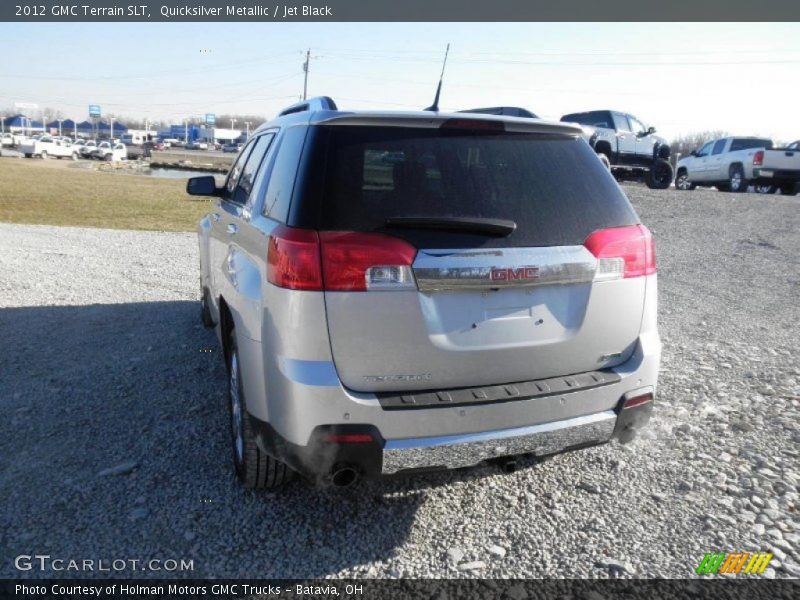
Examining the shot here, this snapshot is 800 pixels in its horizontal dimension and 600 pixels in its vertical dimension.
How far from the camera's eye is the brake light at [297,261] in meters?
2.54

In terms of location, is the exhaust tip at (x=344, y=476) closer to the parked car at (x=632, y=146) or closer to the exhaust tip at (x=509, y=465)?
the exhaust tip at (x=509, y=465)

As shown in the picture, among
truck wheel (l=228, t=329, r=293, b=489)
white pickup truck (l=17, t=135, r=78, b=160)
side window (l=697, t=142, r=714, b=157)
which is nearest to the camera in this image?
truck wheel (l=228, t=329, r=293, b=489)

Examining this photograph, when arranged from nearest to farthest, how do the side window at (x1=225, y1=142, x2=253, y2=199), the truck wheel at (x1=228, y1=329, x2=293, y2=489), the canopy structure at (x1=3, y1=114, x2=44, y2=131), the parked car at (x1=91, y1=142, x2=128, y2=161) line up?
the truck wheel at (x1=228, y1=329, x2=293, y2=489), the side window at (x1=225, y1=142, x2=253, y2=199), the parked car at (x1=91, y1=142, x2=128, y2=161), the canopy structure at (x1=3, y1=114, x2=44, y2=131)

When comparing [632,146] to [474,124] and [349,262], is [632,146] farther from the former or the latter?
[349,262]

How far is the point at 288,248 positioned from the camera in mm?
2604

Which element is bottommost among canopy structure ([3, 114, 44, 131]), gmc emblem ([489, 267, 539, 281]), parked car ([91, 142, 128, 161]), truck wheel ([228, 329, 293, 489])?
canopy structure ([3, 114, 44, 131])

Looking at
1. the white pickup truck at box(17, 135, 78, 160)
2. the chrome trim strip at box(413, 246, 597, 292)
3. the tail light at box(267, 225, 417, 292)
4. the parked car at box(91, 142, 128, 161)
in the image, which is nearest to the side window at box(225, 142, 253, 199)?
the tail light at box(267, 225, 417, 292)

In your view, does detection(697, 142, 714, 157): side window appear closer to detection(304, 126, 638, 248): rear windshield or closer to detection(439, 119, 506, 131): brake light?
detection(304, 126, 638, 248): rear windshield

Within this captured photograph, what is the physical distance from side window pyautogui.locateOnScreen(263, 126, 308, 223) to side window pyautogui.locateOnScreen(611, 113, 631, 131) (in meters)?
17.9

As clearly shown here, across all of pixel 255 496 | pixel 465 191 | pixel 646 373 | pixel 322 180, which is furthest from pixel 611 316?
pixel 255 496

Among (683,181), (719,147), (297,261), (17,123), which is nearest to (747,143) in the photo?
(719,147)

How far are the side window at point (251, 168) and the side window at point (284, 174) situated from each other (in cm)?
54

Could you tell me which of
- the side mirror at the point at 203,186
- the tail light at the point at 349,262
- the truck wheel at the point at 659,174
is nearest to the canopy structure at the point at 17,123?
the truck wheel at the point at 659,174

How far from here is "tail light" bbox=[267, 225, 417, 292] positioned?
2537 millimetres
